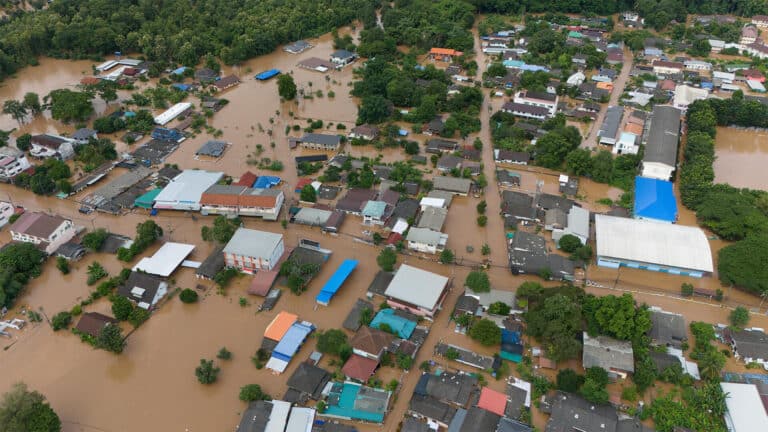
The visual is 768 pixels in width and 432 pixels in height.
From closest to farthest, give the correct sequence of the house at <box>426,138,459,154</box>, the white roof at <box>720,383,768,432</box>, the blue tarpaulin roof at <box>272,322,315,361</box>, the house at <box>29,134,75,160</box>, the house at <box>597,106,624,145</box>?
the white roof at <box>720,383,768,432</box>, the blue tarpaulin roof at <box>272,322,315,361</box>, the house at <box>29,134,75,160</box>, the house at <box>426,138,459,154</box>, the house at <box>597,106,624,145</box>

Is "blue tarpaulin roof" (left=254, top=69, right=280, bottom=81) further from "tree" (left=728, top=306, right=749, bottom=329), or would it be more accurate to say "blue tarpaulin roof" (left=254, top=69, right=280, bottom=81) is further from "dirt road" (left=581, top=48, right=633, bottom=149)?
"tree" (left=728, top=306, right=749, bottom=329)

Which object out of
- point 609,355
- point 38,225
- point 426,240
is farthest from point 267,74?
point 609,355

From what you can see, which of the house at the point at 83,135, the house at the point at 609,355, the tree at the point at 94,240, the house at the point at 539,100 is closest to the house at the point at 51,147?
the house at the point at 83,135

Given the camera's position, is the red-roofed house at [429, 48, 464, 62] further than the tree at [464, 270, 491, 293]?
Yes

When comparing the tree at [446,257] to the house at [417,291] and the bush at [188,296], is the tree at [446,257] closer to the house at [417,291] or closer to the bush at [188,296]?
the house at [417,291]

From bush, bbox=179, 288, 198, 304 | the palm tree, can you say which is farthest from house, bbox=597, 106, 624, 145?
the palm tree

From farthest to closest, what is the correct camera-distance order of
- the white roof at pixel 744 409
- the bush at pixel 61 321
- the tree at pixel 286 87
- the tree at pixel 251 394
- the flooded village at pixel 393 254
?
1. the tree at pixel 286 87
2. the bush at pixel 61 321
3. the flooded village at pixel 393 254
4. the tree at pixel 251 394
5. the white roof at pixel 744 409

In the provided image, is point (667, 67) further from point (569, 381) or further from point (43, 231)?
point (43, 231)
